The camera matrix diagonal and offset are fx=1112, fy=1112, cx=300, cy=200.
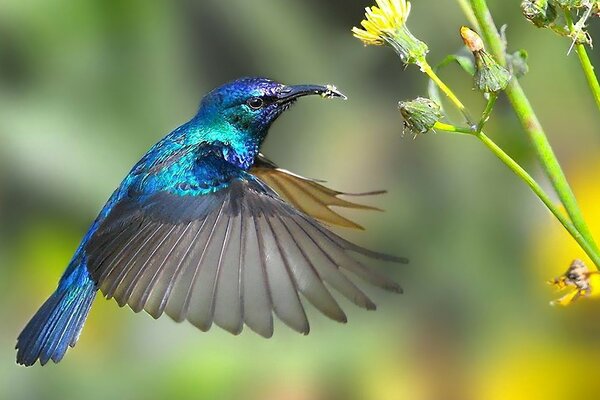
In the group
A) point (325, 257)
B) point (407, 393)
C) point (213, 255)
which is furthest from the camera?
point (407, 393)

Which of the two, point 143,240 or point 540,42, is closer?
point 143,240

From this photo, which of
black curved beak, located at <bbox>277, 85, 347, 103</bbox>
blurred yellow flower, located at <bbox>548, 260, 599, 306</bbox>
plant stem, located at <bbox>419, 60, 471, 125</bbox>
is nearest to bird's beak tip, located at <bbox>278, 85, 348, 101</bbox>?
black curved beak, located at <bbox>277, 85, 347, 103</bbox>

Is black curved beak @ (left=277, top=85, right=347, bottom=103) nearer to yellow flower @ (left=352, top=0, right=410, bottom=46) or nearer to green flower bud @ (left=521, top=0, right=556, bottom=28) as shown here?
yellow flower @ (left=352, top=0, right=410, bottom=46)

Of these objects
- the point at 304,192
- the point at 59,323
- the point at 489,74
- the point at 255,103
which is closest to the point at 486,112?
the point at 489,74

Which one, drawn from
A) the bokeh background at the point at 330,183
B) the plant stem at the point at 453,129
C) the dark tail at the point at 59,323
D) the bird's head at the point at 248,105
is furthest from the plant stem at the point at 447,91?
the bokeh background at the point at 330,183

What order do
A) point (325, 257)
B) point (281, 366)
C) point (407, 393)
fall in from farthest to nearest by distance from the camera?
1. point (281, 366)
2. point (407, 393)
3. point (325, 257)

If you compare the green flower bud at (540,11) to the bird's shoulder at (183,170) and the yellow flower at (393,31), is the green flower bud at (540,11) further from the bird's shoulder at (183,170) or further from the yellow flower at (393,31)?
the bird's shoulder at (183,170)

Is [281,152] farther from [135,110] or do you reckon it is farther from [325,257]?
[325,257]

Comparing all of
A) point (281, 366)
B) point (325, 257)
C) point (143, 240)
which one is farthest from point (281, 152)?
point (325, 257)
